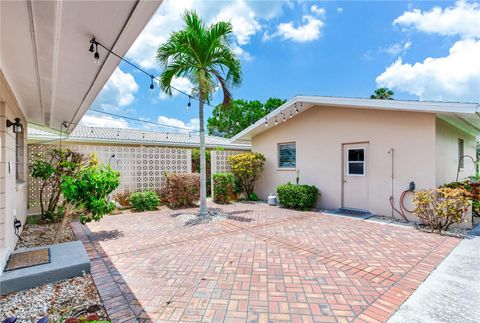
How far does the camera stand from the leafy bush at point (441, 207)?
5898 millimetres

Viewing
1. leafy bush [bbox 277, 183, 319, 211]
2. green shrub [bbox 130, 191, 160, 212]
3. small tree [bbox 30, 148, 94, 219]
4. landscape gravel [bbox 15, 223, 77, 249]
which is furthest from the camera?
green shrub [bbox 130, 191, 160, 212]

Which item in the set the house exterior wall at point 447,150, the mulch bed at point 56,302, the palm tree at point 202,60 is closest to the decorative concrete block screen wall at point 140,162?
the palm tree at point 202,60

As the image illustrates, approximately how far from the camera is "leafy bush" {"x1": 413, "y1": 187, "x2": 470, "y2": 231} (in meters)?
5.90

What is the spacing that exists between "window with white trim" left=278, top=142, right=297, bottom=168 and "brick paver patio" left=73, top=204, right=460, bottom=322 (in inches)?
171

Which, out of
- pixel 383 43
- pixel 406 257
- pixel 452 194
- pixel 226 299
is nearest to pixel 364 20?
pixel 383 43

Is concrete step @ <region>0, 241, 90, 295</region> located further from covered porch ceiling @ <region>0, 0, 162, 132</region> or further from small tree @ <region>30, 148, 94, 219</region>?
small tree @ <region>30, 148, 94, 219</region>

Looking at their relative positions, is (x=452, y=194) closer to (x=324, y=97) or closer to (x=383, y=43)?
(x=324, y=97)

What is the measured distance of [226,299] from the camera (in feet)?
10.2

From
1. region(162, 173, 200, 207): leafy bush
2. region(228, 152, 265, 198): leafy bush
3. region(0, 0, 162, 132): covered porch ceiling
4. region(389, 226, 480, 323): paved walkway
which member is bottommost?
region(389, 226, 480, 323): paved walkway

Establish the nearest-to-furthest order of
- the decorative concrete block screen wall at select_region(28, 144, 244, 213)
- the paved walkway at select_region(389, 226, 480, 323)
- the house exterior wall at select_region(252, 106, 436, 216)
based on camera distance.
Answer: the paved walkway at select_region(389, 226, 480, 323) → the house exterior wall at select_region(252, 106, 436, 216) → the decorative concrete block screen wall at select_region(28, 144, 244, 213)

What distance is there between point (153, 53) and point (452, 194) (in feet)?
30.8

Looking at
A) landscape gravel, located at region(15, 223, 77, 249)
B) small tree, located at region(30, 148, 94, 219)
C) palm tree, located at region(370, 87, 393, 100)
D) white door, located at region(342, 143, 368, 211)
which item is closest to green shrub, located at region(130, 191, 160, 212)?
small tree, located at region(30, 148, 94, 219)

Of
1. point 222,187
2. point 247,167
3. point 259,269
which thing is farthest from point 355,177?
point 259,269

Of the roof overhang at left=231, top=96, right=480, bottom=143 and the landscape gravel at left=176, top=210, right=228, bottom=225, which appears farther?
the landscape gravel at left=176, top=210, right=228, bottom=225
